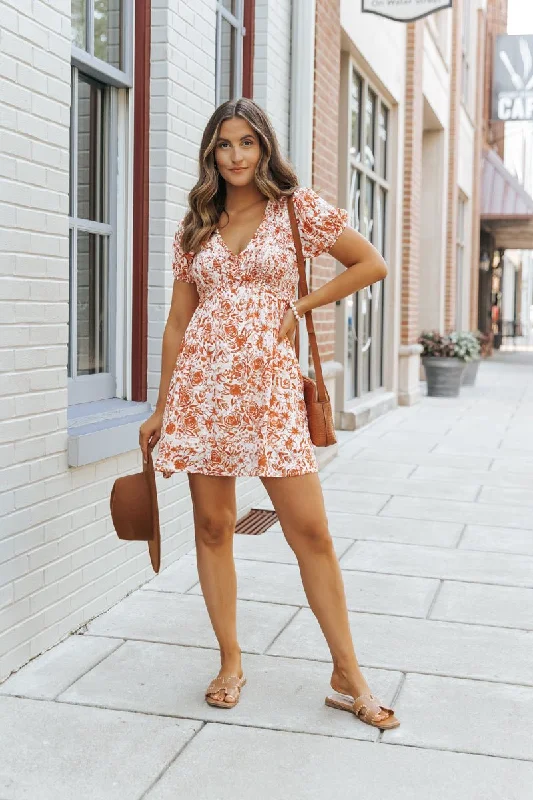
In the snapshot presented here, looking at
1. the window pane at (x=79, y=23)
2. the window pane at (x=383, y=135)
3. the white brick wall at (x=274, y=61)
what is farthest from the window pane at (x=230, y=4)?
the window pane at (x=383, y=135)

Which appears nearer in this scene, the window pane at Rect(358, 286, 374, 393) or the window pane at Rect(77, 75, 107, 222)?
the window pane at Rect(77, 75, 107, 222)

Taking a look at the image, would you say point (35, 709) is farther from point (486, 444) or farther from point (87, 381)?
point (486, 444)

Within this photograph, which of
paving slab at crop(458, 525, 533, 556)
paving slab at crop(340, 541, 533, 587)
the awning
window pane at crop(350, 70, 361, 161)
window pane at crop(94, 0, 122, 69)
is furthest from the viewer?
the awning

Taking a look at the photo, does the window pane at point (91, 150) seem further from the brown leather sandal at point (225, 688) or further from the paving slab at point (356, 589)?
the brown leather sandal at point (225, 688)

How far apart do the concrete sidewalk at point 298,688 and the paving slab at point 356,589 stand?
0.01 metres

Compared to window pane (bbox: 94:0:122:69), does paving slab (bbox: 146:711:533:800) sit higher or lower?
lower

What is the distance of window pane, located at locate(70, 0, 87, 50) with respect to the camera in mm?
4590

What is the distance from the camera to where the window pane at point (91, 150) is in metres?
4.82

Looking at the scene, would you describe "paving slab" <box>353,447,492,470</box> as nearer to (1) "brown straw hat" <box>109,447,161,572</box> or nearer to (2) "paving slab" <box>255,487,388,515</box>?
(2) "paving slab" <box>255,487,388,515</box>

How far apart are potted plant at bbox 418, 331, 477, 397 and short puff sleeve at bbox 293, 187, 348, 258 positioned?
11382 millimetres

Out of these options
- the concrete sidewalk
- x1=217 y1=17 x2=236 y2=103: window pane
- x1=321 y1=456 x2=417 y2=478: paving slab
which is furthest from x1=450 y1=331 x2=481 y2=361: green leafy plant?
x1=217 y1=17 x2=236 y2=103: window pane

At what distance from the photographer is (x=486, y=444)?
10.1 meters

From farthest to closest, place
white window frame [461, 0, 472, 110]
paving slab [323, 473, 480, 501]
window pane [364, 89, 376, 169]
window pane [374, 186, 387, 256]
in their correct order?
white window frame [461, 0, 472, 110] < window pane [374, 186, 387, 256] < window pane [364, 89, 376, 169] < paving slab [323, 473, 480, 501]

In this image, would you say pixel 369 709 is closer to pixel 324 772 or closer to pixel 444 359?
pixel 324 772
